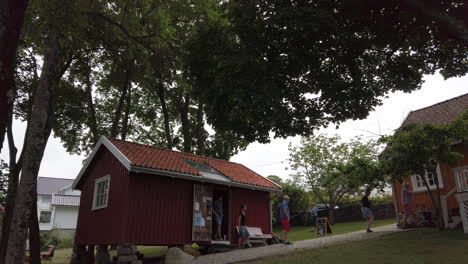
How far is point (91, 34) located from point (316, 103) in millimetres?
10730

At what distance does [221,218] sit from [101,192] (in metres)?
5.46

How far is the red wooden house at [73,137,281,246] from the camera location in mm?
13430

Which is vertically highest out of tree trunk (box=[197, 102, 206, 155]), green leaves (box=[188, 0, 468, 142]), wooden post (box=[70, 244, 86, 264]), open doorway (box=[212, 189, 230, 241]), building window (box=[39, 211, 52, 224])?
tree trunk (box=[197, 102, 206, 155])

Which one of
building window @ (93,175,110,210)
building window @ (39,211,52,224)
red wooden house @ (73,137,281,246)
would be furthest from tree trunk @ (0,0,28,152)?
building window @ (39,211,52,224)

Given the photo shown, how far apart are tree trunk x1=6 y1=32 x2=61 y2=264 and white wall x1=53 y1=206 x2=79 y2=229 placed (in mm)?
39707

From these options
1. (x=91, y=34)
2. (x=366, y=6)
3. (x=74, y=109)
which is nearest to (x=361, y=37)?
(x=366, y=6)

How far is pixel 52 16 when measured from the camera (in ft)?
38.7

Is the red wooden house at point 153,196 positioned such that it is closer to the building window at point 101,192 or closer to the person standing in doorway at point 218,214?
the building window at point 101,192

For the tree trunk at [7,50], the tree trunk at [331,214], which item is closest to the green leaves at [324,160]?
the tree trunk at [331,214]

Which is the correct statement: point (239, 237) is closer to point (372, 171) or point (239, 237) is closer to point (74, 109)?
point (372, 171)

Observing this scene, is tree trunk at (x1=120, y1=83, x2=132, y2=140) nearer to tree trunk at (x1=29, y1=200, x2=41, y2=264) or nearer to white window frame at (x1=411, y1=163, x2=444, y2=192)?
tree trunk at (x1=29, y1=200, x2=41, y2=264)

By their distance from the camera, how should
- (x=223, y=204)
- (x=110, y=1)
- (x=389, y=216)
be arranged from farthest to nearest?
(x=389, y=216) < (x=223, y=204) < (x=110, y=1)

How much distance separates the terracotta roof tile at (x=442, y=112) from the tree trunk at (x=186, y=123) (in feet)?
48.4

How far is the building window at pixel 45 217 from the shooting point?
4878 centimetres
